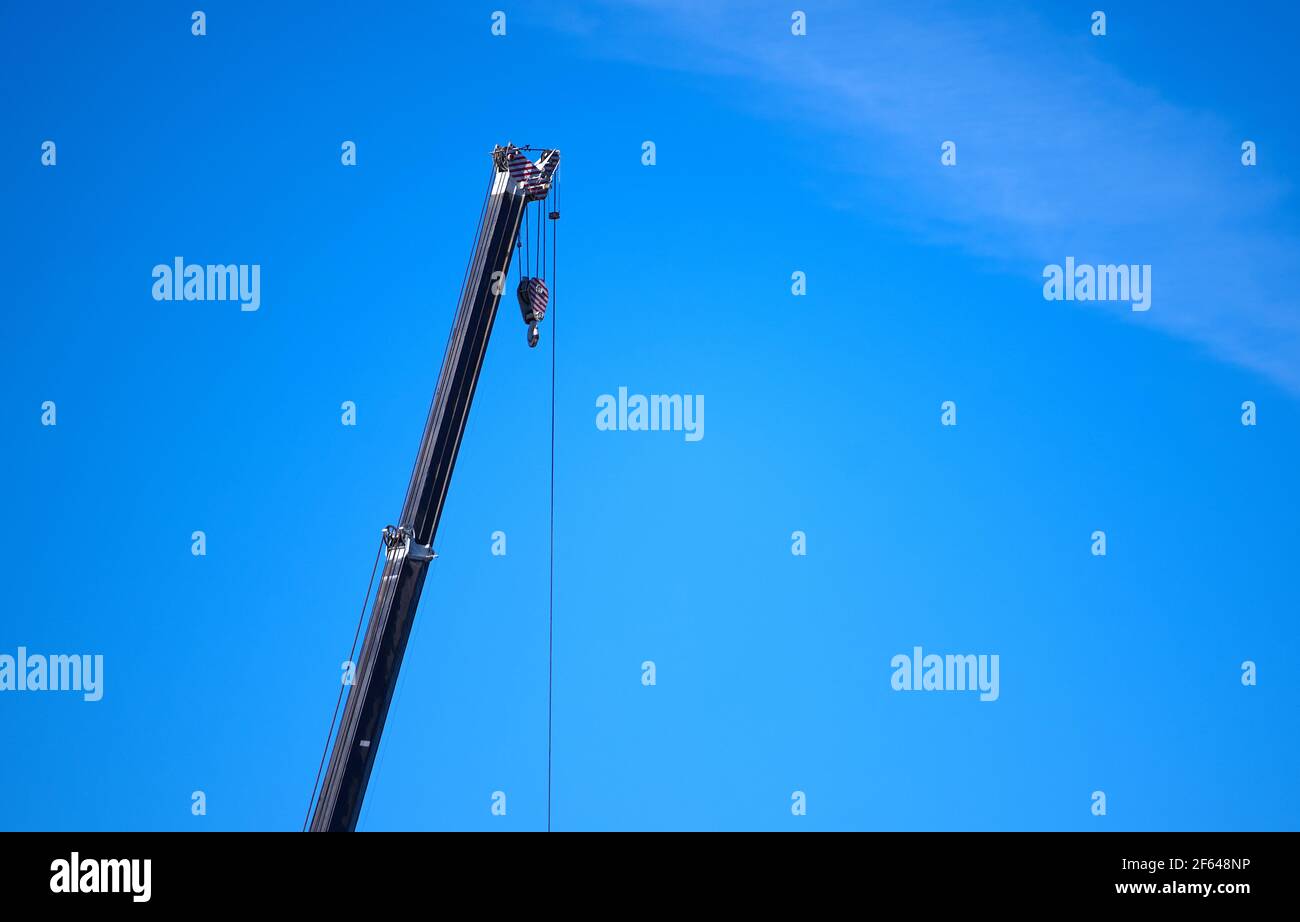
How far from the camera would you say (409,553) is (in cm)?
1145

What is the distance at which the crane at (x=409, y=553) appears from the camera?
11266mm

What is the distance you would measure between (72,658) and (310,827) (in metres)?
5.68

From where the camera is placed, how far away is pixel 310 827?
1119 centimetres

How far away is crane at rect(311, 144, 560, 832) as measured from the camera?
11.3m

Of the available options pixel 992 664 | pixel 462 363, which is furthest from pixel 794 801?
pixel 462 363
